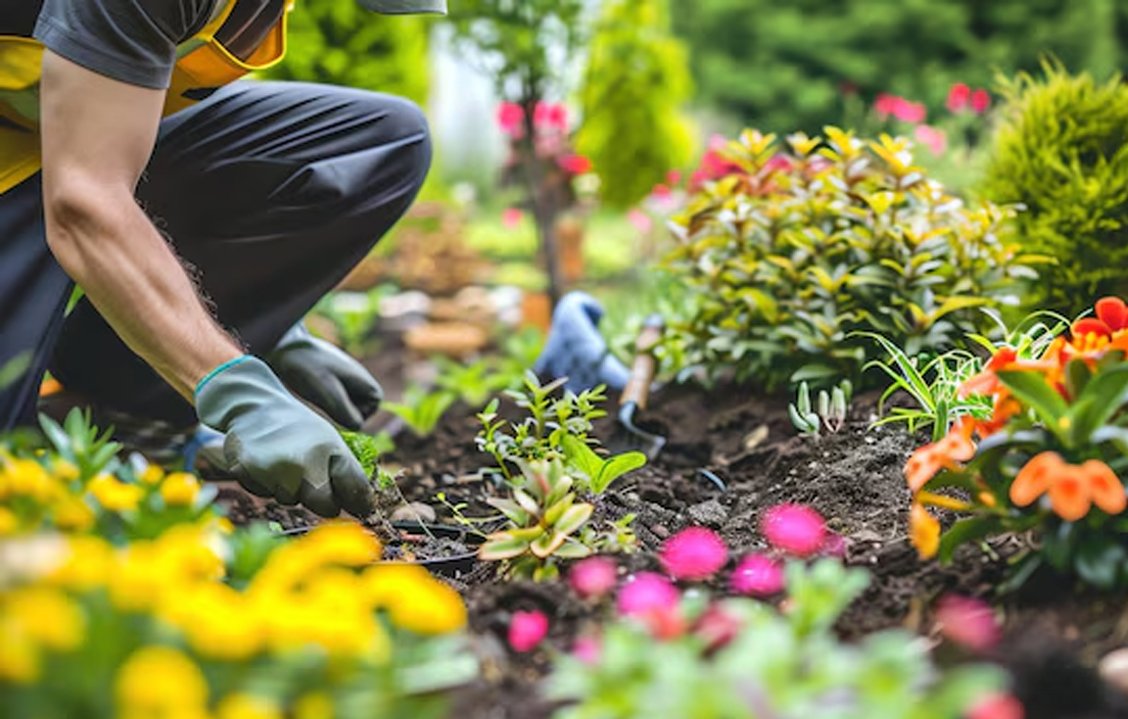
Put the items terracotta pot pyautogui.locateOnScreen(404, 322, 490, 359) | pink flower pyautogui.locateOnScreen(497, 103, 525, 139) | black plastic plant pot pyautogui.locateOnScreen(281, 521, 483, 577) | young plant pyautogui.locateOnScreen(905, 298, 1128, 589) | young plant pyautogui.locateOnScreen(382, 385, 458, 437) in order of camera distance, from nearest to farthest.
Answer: young plant pyautogui.locateOnScreen(905, 298, 1128, 589) → black plastic plant pot pyautogui.locateOnScreen(281, 521, 483, 577) → young plant pyautogui.locateOnScreen(382, 385, 458, 437) → terracotta pot pyautogui.locateOnScreen(404, 322, 490, 359) → pink flower pyautogui.locateOnScreen(497, 103, 525, 139)

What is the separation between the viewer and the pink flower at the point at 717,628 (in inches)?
45.0

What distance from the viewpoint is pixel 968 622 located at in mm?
1341

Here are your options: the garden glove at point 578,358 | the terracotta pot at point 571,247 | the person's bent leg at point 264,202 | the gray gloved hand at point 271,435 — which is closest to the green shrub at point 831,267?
the garden glove at point 578,358

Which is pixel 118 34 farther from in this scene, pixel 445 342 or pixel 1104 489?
pixel 445 342

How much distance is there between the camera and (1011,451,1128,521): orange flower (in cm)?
126

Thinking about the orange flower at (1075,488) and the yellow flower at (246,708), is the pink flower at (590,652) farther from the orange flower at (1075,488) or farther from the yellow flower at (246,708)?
the orange flower at (1075,488)

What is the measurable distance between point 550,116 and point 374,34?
3.19 feet

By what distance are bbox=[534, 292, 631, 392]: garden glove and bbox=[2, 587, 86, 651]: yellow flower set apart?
212cm

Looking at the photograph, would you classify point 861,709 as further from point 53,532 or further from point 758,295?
point 758,295

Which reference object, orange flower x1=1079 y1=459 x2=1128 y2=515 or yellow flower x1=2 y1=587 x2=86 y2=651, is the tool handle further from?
yellow flower x1=2 y1=587 x2=86 y2=651

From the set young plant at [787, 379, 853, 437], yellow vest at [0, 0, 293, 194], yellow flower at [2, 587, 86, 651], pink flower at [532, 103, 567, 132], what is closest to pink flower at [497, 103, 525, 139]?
pink flower at [532, 103, 567, 132]

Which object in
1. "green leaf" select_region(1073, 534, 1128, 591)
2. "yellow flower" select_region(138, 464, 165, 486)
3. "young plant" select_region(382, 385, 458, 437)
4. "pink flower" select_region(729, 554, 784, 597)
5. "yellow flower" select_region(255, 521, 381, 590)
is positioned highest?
"yellow flower" select_region(255, 521, 381, 590)

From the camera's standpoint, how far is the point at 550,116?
5.98 m

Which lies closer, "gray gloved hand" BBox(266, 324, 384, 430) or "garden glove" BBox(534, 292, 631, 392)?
"gray gloved hand" BBox(266, 324, 384, 430)
